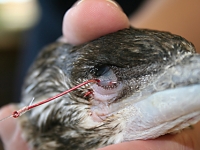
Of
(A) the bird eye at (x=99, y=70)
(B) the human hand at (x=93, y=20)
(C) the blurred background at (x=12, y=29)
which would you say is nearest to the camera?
(A) the bird eye at (x=99, y=70)

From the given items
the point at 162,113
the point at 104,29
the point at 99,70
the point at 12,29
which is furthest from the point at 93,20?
the point at 12,29

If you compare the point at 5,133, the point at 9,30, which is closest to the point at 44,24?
the point at 5,133

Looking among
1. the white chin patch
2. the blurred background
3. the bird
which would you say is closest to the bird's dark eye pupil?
the bird

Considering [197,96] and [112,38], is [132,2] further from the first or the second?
[197,96]

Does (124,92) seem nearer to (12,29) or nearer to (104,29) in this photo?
(104,29)

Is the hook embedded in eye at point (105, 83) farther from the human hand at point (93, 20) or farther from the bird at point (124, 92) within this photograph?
the human hand at point (93, 20)

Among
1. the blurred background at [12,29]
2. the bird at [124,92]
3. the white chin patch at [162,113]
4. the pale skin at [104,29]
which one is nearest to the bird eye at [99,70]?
the bird at [124,92]

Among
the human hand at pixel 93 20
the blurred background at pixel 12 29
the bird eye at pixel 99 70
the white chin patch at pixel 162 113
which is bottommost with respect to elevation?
the blurred background at pixel 12 29

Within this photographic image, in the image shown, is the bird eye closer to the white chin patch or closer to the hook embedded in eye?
the hook embedded in eye
